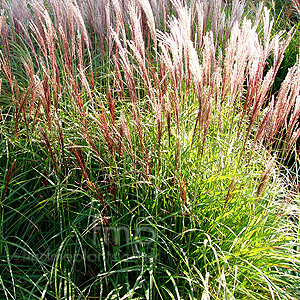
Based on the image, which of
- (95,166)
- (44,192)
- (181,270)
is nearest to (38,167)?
(44,192)

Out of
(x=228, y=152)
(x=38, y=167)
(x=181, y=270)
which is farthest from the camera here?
(x=38, y=167)

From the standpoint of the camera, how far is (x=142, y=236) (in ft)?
7.48

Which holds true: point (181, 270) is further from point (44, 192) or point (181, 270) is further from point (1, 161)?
point (1, 161)

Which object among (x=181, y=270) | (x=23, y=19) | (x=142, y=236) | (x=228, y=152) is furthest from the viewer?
(x=23, y=19)

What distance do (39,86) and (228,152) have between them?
1276 millimetres

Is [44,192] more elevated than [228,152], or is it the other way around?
[228,152]

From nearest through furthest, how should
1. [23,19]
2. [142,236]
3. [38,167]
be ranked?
[142,236]
[38,167]
[23,19]

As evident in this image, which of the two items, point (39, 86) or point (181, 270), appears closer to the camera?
point (39, 86)

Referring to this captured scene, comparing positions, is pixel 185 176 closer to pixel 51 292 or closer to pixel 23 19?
pixel 51 292

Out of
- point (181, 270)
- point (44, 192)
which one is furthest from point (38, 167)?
point (181, 270)

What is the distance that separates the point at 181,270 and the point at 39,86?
4.06ft

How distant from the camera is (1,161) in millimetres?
2785

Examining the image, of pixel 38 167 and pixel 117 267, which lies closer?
pixel 117 267

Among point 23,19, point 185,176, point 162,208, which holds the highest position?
point 23,19
